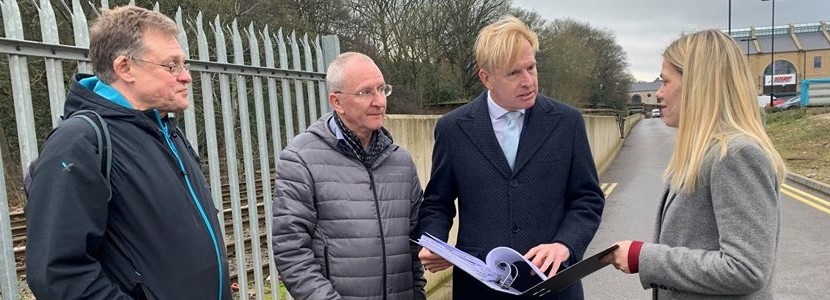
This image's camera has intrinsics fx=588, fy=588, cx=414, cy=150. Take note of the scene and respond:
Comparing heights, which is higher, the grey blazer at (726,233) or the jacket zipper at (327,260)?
the grey blazer at (726,233)

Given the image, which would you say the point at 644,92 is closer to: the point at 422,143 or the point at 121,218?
the point at 422,143

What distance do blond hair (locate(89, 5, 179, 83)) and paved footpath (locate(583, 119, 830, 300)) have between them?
1879 millimetres

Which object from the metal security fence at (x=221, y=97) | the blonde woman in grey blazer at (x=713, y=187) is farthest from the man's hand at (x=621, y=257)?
the metal security fence at (x=221, y=97)

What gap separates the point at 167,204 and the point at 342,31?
81.8 ft

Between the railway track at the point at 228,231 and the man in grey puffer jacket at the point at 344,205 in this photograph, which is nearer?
the man in grey puffer jacket at the point at 344,205

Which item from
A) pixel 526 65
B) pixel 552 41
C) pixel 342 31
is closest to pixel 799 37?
pixel 552 41

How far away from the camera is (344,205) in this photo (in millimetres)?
2289

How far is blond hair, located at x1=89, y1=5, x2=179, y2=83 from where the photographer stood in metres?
1.79

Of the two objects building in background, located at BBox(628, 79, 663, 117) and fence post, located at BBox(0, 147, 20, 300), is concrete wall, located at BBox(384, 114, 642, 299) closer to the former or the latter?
fence post, located at BBox(0, 147, 20, 300)

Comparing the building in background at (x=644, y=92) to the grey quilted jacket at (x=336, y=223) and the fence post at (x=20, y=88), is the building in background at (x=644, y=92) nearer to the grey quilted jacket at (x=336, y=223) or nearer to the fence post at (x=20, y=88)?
the grey quilted jacket at (x=336, y=223)

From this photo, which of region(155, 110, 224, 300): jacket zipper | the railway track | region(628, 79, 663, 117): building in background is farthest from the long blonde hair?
region(628, 79, 663, 117): building in background

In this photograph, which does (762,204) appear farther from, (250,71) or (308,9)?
(308,9)

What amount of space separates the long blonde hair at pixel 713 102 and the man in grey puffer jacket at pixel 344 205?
1106mm

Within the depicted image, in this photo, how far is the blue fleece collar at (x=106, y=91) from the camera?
1.76 metres
